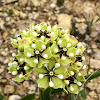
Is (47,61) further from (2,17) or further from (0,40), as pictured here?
(2,17)

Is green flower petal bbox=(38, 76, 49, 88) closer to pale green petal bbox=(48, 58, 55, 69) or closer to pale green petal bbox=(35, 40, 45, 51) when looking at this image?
pale green petal bbox=(48, 58, 55, 69)

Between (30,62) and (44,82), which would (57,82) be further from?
(30,62)

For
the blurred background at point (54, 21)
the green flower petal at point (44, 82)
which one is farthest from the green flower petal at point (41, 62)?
the blurred background at point (54, 21)

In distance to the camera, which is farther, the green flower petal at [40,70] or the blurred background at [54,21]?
the blurred background at [54,21]

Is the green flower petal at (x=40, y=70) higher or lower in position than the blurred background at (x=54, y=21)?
lower

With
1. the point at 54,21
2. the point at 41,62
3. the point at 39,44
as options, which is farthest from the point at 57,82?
the point at 54,21

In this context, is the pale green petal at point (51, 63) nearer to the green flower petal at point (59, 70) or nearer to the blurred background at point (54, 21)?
the green flower petal at point (59, 70)

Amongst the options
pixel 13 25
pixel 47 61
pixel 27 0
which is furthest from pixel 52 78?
pixel 27 0
